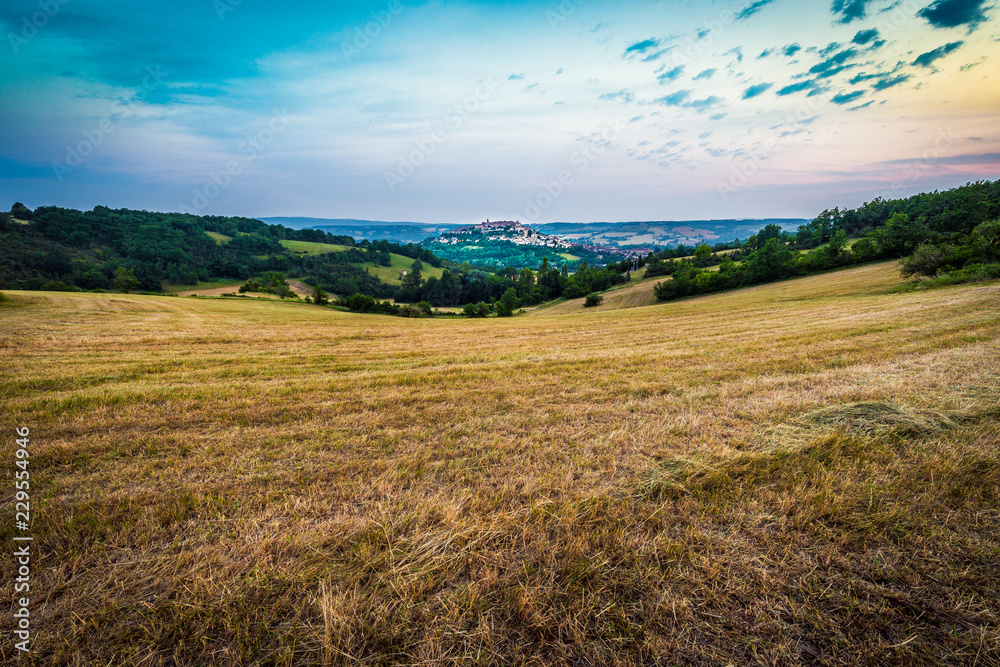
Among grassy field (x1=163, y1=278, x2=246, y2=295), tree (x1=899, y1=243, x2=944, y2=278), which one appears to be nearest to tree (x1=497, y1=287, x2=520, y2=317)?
tree (x1=899, y1=243, x2=944, y2=278)

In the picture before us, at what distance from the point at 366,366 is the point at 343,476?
278 inches

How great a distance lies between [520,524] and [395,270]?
140 meters

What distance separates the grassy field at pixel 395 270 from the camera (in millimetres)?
122219

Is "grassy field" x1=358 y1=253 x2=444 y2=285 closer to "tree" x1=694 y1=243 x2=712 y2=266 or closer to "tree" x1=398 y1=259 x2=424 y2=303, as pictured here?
"tree" x1=398 y1=259 x2=424 y2=303

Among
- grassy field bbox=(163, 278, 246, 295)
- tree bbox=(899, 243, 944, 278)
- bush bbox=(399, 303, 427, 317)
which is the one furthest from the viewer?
grassy field bbox=(163, 278, 246, 295)

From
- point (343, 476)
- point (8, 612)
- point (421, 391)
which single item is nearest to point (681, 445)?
point (343, 476)

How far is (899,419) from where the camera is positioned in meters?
4.85

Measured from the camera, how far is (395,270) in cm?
13500

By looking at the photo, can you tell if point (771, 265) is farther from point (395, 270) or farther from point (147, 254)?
point (147, 254)

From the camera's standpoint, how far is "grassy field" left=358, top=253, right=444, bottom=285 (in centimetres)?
12222

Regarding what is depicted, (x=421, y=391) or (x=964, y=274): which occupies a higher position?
(x=964, y=274)

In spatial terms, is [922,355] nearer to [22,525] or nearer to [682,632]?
[682,632]

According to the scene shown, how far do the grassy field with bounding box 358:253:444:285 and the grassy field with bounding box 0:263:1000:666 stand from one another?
118137 mm

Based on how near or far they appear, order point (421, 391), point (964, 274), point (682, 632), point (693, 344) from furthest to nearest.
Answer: point (964, 274), point (693, 344), point (421, 391), point (682, 632)
